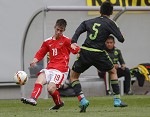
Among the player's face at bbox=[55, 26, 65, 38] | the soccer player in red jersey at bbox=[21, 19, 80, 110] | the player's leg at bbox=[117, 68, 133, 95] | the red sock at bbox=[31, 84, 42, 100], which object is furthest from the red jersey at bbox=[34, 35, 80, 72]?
the player's leg at bbox=[117, 68, 133, 95]

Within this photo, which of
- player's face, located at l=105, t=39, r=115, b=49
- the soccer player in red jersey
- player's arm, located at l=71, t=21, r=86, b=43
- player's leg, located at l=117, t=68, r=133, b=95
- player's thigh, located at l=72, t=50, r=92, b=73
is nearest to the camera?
player's arm, located at l=71, t=21, r=86, b=43

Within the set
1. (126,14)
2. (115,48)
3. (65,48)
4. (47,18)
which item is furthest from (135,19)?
(65,48)

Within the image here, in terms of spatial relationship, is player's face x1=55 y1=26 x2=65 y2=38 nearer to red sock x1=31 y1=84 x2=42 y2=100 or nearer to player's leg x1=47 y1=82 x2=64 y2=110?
player's leg x1=47 y1=82 x2=64 y2=110

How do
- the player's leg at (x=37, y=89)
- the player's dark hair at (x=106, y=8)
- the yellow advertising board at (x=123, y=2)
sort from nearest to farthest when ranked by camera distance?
the player's leg at (x=37, y=89), the player's dark hair at (x=106, y=8), the yellow advertising board at (x=123, y=2)

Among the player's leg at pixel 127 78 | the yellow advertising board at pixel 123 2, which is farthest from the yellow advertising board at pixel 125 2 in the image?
the player's leg at pixel 127 78

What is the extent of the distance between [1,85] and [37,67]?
201 cm

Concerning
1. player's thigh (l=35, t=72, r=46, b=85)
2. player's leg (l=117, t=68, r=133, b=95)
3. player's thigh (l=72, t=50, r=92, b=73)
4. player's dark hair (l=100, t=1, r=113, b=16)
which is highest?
player's dark hair (l=100, t=1, r=113, b=16)

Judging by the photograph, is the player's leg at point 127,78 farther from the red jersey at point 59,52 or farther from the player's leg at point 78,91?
the player's leg at point 78,91

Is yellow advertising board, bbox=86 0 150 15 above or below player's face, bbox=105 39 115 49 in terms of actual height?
above

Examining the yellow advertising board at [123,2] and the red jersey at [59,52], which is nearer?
the red jersey at [59,52]

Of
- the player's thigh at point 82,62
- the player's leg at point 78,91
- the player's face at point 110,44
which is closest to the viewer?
the player's leg at point 78,91

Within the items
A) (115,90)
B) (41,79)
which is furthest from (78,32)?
(115,90)

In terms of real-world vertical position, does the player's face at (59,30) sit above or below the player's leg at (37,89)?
above

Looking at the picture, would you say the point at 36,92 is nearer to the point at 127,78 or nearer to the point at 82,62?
the point at 82,62
